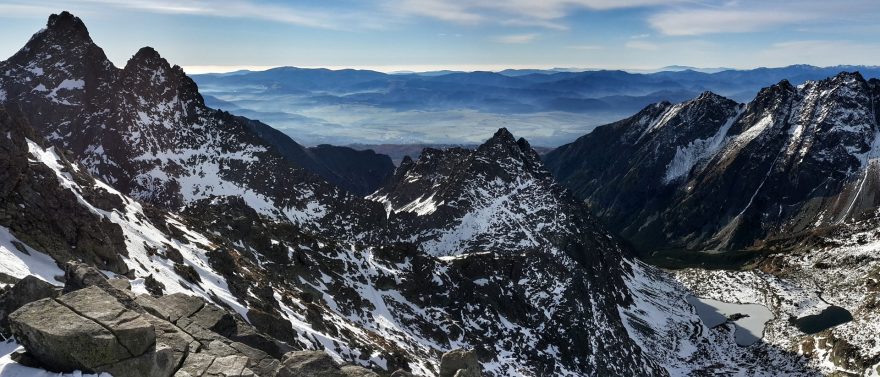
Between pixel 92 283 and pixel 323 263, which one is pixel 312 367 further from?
pixel 323 263

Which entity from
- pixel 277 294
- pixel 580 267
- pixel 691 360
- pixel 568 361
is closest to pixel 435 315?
pixel 568 361

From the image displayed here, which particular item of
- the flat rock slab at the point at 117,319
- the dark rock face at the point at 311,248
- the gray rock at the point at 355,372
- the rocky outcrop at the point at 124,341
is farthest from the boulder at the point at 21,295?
the gray rock at the point at 355,372

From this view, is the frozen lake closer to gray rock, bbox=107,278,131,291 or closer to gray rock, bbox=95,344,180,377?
gray rock, bbox=107,278,131,291

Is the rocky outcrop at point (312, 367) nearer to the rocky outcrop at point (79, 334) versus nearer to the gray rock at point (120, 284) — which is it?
the rocky outcrop at point (79, 334)

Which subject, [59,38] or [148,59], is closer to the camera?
[59,38]

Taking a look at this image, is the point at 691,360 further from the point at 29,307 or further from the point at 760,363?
the point at 29,307

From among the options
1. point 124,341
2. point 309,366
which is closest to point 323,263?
point 309,366
